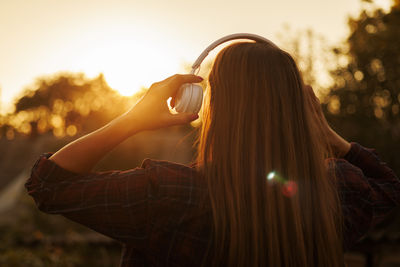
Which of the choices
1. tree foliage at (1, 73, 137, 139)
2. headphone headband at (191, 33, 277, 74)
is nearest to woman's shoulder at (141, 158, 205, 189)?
headphone headband at (191, 33, 277, 74)

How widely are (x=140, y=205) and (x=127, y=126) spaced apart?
10.7 inches

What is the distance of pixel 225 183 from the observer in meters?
1.25

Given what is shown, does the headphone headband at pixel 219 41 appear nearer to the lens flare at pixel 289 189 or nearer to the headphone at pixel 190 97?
the headphone at pixel 190 97

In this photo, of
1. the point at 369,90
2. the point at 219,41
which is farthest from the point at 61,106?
the point at 219,41

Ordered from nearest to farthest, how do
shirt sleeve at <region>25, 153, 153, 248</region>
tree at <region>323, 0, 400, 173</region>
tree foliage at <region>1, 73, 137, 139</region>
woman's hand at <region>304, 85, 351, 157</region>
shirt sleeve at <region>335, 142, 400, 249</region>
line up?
shirt sleeve at <region>25, 153, 153, 248</region> → shirt sleeve at <region>335, 142, 400, 249</region> → woman's hand at <region>304, 85, 351, 157</region> → tree at <region>323, 0, 400, 173</region> → tree foliage at <region>1, 73, 137, 139</region>

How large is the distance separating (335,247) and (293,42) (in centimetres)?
1983

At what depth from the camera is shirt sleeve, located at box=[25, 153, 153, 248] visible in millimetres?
1201

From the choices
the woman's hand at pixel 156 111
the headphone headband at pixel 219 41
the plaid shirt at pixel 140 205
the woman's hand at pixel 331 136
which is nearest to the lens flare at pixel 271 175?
the plaid shirt at pixel 140 205

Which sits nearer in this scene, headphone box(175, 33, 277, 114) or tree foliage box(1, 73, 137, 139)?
headphone box(175, 33, 277, 114)

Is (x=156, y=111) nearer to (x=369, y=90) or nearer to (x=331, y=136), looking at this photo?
(x=331, y=136)

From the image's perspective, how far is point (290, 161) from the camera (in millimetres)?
1315

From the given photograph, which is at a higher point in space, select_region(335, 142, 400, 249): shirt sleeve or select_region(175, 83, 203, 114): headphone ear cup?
select_region(175, 83, 203, 114): headphone ear cup

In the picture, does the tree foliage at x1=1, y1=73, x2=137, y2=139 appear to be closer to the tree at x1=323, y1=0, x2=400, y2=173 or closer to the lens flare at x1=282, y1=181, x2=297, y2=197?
the tree at x1=323, y1=0, x2=400, y2=173

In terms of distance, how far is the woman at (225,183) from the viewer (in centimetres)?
122
